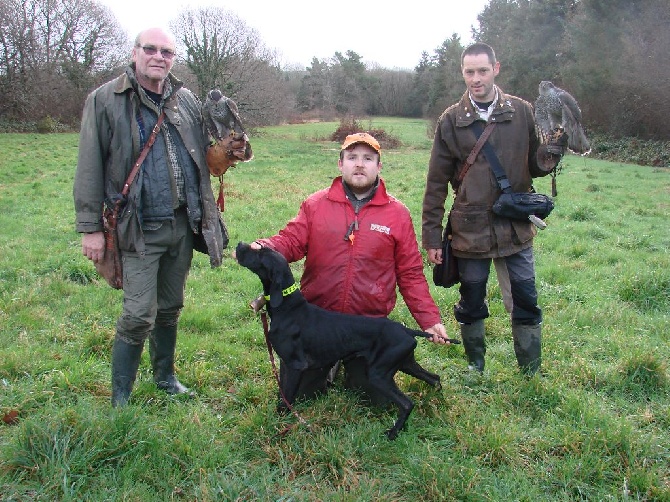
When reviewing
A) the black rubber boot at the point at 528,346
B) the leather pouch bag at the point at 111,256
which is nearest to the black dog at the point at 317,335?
the leather pouch bag at the point at 111,256

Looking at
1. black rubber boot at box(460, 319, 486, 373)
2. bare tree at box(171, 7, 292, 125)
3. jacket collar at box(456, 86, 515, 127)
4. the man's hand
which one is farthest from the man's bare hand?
bare tree at box(171, 7, 292, 125)

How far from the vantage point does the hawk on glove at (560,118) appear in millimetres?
3650

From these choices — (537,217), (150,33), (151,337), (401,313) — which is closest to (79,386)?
(151,337)

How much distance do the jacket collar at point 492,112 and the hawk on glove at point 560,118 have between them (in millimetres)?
213

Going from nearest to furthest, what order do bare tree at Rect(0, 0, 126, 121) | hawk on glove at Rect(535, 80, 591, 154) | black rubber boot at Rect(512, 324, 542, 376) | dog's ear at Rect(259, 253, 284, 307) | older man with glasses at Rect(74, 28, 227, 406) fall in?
older man with glasses at Rect(74, 28, 227, 406), dog's ear at Rect(259, 253, 284, 307), hawk on glove at Rect(535, 80, 591, 154), black rubber boot at Rect(512, 324, 542, 376), bare tree at Rect(0, 0, 126, 121)

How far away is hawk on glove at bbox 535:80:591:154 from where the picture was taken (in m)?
3.65

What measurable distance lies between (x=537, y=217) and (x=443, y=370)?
1.40 m

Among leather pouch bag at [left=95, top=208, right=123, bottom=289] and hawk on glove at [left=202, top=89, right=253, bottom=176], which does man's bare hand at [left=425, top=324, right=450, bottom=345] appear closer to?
hawk on glove at [left=202, top=89, right=253, bottom=176]

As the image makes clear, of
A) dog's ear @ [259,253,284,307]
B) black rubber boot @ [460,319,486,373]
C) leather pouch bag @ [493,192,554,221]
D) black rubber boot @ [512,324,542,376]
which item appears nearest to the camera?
dog's ear @ [259,253,284,307]

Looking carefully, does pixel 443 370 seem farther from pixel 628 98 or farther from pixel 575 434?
pixel 628 98

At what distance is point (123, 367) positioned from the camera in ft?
11.4

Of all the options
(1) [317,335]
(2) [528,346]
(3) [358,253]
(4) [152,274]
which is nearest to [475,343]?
(2) [528,346]

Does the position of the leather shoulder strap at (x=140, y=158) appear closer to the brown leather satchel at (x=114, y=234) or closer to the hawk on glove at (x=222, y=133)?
the brown leather satchel at (x=114, y=234)

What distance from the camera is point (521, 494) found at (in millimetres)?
2721
